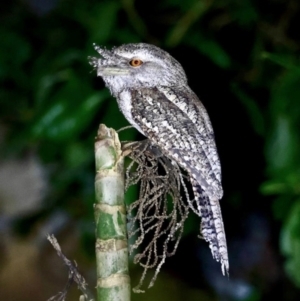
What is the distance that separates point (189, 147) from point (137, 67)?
0.29 metres

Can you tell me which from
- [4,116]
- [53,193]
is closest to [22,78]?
[4,116]

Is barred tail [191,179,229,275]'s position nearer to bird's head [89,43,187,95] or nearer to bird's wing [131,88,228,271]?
bird's wing [131,88,228,271]

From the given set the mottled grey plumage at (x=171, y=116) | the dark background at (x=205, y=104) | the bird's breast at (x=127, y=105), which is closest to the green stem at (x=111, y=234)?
the mottled grey plumage at (x=171, y=116)

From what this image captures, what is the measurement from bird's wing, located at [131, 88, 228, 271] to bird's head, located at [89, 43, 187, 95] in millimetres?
67

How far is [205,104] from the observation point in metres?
2.21

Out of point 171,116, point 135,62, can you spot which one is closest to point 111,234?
point 171,116

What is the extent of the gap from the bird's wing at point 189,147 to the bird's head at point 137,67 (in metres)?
0.07

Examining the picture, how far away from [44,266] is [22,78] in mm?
1702

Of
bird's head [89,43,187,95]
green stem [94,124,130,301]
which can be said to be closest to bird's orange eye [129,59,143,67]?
bird's head [89,43,187,95]

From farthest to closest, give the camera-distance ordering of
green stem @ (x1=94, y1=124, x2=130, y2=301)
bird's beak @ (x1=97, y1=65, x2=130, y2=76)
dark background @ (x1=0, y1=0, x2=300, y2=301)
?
1. dark background @ (x1=0, y1=0, x2=300, y2=301)
2. bird's beak @ (x1=97, y1=65, x2=130, y2=76)
3. green stem @ (x1=94, y1=124, x2=130, y2=301)

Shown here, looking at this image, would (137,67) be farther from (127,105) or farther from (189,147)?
(189,147)

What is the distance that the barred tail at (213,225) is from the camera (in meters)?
1.19

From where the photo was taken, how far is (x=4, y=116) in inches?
98.0

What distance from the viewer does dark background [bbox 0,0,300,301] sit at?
6.20 ft
